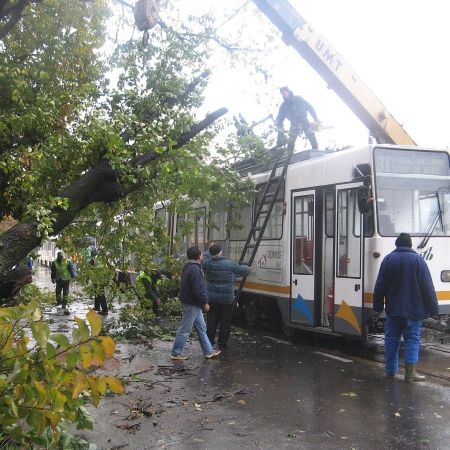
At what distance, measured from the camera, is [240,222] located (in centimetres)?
1227

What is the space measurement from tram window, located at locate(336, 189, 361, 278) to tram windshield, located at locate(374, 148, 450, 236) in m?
0.44

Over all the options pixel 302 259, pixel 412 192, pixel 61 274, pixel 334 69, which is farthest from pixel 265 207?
pixel 61 274

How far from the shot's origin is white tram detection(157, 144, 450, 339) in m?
8.61

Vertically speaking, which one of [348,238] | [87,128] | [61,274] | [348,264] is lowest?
[61,274]

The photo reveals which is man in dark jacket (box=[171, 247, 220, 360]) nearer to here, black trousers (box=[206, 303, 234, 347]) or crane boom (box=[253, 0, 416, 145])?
black trousers (box=[206, 303, 234, 347])

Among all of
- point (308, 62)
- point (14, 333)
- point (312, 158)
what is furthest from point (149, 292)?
point (14, 333)

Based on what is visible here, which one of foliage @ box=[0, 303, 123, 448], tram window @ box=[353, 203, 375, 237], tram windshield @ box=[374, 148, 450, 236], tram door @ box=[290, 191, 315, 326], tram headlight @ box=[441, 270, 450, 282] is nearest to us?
foliage @ box=[0, 303, 123, 448]

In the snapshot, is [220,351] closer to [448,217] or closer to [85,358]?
[448,217]

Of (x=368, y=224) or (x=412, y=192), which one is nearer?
(x=368, y=224)

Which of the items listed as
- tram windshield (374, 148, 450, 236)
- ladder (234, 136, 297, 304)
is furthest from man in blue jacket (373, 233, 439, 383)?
ladder (234, 136, 297, 304)

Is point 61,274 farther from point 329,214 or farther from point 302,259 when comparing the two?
point 329,214

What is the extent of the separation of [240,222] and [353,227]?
3741 mm

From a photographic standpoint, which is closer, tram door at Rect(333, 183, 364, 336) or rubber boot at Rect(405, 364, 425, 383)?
rubber boot at Rect(405, 364, 425, 383)

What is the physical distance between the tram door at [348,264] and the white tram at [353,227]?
15 mm
